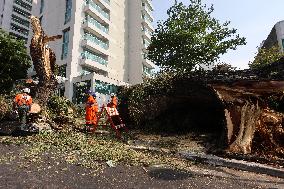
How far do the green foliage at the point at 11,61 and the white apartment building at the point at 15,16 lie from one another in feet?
84.2

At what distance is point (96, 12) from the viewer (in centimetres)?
3903

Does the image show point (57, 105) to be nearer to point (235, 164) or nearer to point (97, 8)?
point (235, 164)

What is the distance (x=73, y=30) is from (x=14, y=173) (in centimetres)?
3176

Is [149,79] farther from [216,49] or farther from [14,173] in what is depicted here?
[216,49]

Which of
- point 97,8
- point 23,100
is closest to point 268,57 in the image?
point 23,100

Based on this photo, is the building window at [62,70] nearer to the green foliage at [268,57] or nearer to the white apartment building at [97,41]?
the white apartment building at [97,41]

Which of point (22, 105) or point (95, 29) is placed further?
point (95, 29)

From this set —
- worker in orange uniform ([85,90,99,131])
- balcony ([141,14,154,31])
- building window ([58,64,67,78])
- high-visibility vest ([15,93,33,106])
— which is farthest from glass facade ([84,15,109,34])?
high-visibility vest ([15,93,33,106])

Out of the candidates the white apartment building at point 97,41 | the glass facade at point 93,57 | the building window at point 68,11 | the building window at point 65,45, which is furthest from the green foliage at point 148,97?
the building window at point 68,11

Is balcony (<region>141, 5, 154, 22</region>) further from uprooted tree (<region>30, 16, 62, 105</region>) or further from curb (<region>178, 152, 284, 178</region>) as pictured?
curb (<region>178, 152, 284, 178</region>)

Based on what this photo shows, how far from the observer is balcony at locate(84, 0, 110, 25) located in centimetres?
3728

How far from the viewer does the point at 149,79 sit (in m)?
11.6

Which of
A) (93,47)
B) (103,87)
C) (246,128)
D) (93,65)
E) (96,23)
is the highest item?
(96,23)

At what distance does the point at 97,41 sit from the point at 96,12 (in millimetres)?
4079
